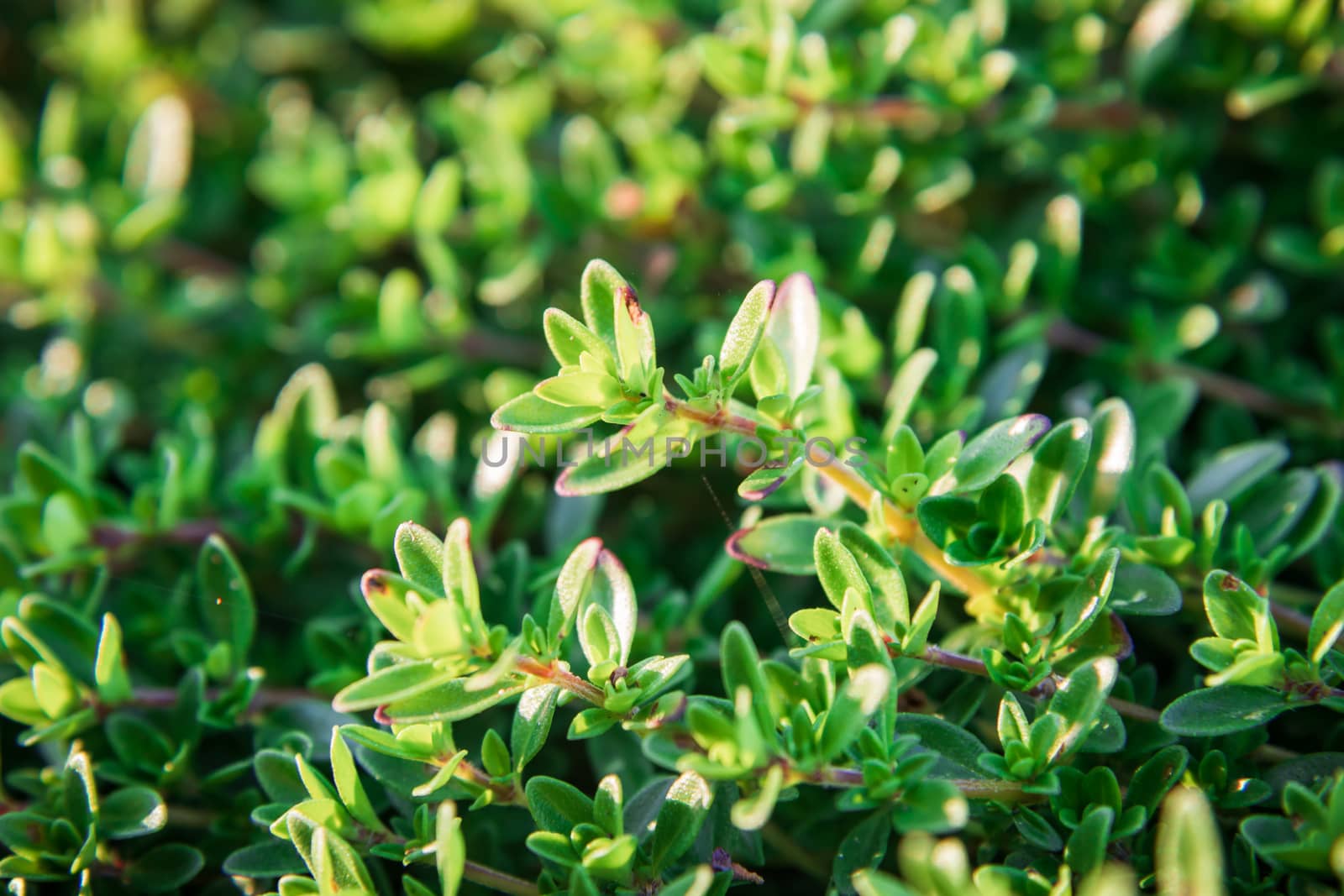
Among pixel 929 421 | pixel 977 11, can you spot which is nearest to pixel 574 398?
pixel 929 421

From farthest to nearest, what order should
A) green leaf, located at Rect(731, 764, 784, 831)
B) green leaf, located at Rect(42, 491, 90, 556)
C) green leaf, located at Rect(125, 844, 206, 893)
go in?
1. green leaf, located at Rect(42, 491, 90, 556)
2. green leaf, located at Rect(125, 844, 206, 893)
3. green leaf, located at Rect(731, 764, 784, 831)

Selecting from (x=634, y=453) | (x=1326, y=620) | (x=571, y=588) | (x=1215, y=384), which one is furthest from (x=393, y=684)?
(x=1215, y=384)

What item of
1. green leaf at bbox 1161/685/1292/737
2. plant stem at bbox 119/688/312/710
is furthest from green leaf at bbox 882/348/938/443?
plant stem at bbox 119/688/312/710

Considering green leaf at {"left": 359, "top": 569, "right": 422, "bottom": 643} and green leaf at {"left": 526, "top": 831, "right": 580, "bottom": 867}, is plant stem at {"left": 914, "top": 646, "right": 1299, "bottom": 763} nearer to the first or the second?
green leaf at {"left": 526, "top": 831, "right": 580, "bottom": 867}

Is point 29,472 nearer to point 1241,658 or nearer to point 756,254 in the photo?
point 756,254

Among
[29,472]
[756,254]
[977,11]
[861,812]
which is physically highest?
[977,11]

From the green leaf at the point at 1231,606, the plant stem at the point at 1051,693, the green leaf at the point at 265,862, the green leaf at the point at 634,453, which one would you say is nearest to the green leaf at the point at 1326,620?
the green leaf at the point at 1231,606
